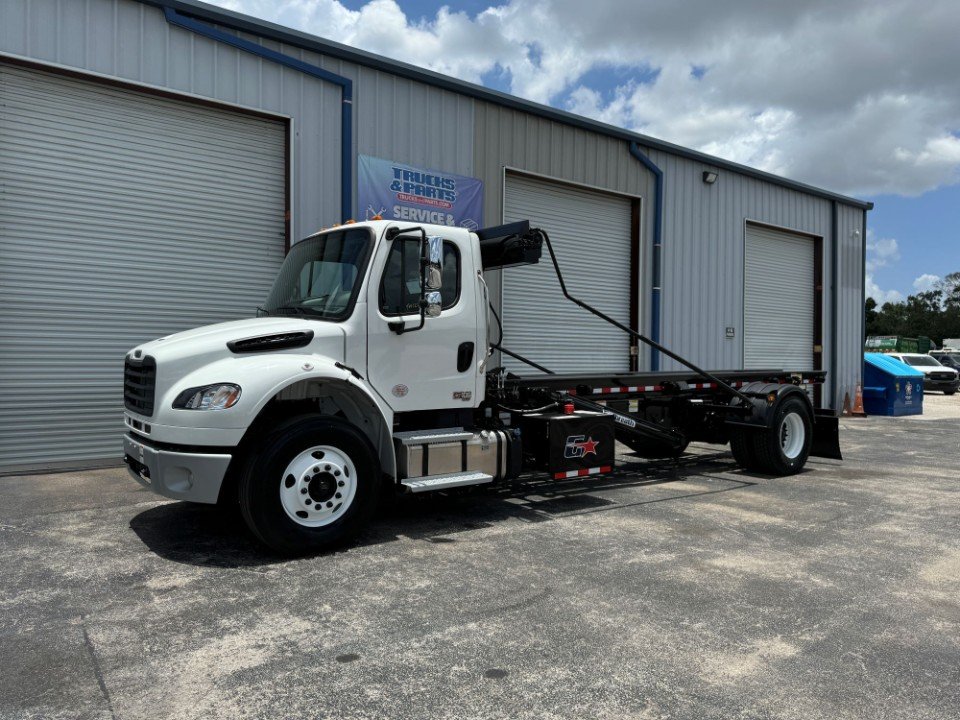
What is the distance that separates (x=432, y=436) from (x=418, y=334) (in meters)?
0.87

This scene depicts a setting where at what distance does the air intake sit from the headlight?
40 cm

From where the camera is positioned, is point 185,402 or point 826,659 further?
point 185,402

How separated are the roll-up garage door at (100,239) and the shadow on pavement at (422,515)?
3156 mm

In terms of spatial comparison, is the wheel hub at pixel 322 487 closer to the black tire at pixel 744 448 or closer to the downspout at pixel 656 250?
the black tire at pixel 744 448

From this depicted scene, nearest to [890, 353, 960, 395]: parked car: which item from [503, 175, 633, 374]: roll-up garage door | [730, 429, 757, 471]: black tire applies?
[503, 175, 633, 374]: roll-up garage door

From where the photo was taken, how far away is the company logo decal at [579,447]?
7.09m

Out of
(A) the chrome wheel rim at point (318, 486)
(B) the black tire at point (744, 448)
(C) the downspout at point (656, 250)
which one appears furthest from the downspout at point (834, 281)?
(A) the chrome wheel rim at point (318, 486)

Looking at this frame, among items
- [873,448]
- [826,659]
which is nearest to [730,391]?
[873,448]

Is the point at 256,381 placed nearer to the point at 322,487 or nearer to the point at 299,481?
the point at 299,481

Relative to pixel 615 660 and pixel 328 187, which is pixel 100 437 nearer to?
pixel 328 187

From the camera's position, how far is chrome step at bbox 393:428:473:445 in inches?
239

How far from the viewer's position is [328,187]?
1079 cm

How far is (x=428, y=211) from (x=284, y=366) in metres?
6.78

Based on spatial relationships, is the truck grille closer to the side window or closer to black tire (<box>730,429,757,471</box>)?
the side window
